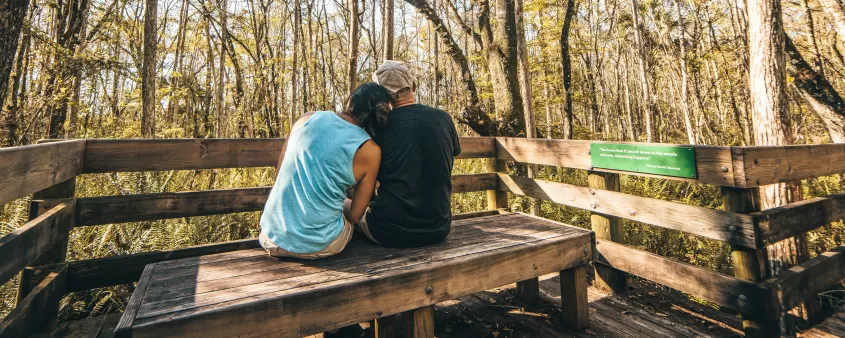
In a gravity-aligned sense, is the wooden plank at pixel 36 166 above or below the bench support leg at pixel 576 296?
above

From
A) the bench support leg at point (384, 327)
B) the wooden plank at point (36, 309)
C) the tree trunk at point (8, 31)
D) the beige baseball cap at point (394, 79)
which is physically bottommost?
the bench support leg at point (384, 327)

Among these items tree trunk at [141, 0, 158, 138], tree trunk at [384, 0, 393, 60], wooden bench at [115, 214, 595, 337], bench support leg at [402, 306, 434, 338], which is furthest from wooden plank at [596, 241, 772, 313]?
tree trunk at [141, 0, 158, 138]

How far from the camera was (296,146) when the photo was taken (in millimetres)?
2029

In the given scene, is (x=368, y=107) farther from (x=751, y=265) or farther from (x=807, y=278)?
(x=807, y=278)

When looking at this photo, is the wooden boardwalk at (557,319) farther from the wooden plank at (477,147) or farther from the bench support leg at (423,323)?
the wooden plank at (477,147)

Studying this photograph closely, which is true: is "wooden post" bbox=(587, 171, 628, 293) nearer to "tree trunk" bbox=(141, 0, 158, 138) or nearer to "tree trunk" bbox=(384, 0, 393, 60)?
"tree trunk" bbox=(384, 0, 393, 60)

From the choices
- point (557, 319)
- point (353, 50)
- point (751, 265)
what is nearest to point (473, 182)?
point (557, 319)

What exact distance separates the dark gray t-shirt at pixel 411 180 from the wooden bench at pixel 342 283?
0.12 metres

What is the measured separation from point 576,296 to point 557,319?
30 centimetres

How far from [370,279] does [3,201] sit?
1.56 metres

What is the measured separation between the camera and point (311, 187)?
1984mm

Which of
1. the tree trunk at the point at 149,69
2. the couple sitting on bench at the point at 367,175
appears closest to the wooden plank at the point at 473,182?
the couple sitting on bench at the point at 367,175

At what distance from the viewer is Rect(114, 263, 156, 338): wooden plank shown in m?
1.28

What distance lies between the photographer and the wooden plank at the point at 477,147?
12.5 feet
